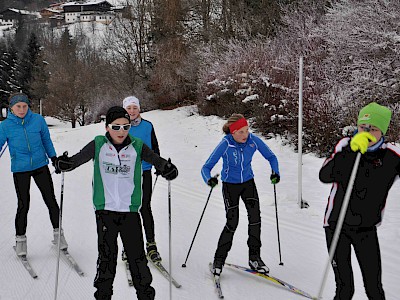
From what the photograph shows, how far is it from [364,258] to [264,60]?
41.7 feet

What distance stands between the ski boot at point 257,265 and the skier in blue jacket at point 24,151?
7.65ft

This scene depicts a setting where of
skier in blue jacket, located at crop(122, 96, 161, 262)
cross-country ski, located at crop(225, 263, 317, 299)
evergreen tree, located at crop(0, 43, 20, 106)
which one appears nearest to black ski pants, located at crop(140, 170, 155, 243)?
skier in blue jacket, located at crop(122, 96, 161, 262)

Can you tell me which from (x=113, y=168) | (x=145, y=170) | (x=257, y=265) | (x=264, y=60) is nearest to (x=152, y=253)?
(x=145, y=170)

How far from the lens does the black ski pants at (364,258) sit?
292 centimetres

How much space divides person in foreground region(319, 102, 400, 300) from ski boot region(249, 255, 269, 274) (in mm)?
1409

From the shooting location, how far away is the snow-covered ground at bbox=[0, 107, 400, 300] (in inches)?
162

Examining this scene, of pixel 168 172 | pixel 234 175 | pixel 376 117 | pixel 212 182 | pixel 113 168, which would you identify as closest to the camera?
pixel 376 117

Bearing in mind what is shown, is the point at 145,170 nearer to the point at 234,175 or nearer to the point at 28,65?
the point at 234,175

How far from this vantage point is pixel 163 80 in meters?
22.7

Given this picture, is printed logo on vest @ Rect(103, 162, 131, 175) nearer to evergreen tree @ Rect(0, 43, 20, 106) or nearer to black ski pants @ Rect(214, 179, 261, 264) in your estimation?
black ski pants @ Rect(214, 179, 261, 264)

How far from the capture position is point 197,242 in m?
5.53

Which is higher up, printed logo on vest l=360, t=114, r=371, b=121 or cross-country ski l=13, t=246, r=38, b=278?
printed logo on vest l=360, t=114, r=371, b=121

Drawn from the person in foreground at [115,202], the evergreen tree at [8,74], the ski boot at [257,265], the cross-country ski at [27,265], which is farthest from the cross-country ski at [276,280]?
the evergreen tree at [8,74]

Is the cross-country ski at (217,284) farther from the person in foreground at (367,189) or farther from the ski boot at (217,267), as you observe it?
the person in foreground at (367,189)
